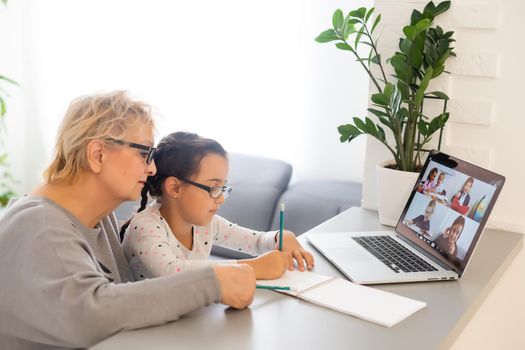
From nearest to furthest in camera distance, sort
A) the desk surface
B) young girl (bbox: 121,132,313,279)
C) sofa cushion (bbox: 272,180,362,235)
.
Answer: the desk surface, young girl (bbox: 121,132,313,279), sofa cushion (bbox: 272,180,362,235)

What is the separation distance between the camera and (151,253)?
1574 millimetres

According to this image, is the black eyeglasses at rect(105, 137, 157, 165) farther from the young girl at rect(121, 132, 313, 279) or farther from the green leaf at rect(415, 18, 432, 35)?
the green leaf at rect(415, 18, 432, 35)

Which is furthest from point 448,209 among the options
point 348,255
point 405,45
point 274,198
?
point 274,198

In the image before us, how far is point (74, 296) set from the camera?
1.29 metres

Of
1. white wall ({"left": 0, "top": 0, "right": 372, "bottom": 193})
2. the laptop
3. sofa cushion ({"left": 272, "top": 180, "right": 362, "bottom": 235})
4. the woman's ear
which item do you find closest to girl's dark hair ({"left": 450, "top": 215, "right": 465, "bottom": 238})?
the laptop

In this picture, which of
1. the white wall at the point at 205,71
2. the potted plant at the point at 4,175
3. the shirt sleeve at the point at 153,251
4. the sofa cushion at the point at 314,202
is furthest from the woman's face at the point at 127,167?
the potted plant at the point at 4,175

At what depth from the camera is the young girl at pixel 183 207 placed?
5.33 ft

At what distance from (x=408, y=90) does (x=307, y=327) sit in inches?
36.1

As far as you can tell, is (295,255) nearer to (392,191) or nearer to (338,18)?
(392,191)

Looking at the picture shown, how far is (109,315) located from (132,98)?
0.53m

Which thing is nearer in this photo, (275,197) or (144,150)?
(144,150)

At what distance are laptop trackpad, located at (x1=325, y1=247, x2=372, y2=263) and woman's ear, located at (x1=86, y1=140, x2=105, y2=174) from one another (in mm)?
603

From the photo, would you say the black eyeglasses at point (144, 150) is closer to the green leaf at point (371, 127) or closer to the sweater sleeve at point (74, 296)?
the sweater sleeve at point (74, 296)

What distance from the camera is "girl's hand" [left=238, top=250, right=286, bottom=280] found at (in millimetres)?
1571
